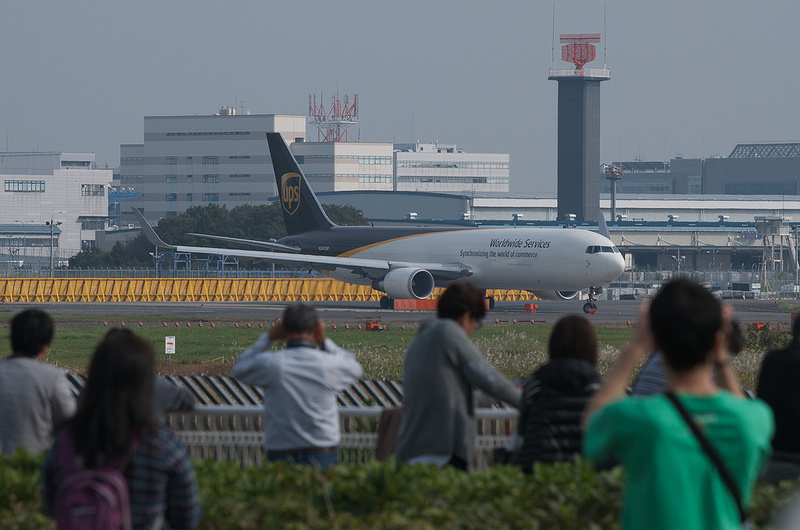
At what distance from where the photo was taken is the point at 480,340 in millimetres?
27078

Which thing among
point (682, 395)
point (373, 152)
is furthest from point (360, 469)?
point (373, 152)

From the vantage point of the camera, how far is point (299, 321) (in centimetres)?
657

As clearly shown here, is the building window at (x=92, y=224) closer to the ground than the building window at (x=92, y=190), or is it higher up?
closer to the ground

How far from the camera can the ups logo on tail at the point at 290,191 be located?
164 ft

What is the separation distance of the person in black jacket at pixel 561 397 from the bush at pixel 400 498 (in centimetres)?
43

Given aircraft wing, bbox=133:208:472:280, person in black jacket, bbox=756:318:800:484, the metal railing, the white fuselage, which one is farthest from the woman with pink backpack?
aircraft wing, bbox=133:208:472:280

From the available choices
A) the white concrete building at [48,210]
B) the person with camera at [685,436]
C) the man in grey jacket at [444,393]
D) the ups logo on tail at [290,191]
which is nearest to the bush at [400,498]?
the man in grey jacket at [444,393]

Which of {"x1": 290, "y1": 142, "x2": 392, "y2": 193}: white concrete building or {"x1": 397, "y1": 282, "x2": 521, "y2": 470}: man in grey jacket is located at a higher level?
{"x1": 290, "y1": 142, "x2": 392, "y2": 193}: white concrete building

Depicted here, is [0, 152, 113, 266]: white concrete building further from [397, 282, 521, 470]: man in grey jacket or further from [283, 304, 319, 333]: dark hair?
[397, 282, 521, 470]: man in grey jacket

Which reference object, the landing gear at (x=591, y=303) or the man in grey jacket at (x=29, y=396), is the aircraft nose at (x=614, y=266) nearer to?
the landing gear at (x=591, y=303)

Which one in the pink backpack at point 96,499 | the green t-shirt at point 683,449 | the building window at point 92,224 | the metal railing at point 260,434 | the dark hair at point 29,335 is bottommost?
the metal railing at point 260,434

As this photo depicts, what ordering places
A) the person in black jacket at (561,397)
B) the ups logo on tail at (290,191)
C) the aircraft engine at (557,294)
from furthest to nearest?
the ups logo on tail at (290,191) < the aircraft engine at (557,294) < the person in black jacket at (561,397)

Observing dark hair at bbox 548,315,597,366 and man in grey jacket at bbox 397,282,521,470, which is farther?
man in grey jacket at bbox 397,282,521,470

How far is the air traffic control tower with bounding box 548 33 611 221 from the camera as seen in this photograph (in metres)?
129
